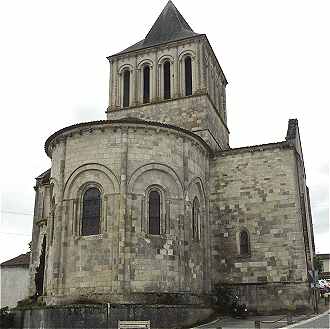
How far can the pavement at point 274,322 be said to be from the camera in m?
16.7

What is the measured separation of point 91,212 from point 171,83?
1146 centimetres

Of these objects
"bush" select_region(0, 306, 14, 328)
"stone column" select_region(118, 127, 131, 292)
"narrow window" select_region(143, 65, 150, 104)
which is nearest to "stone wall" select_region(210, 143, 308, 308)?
"stone column" select_region(118, 127, 131, 292)

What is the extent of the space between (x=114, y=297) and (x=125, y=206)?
357 cm

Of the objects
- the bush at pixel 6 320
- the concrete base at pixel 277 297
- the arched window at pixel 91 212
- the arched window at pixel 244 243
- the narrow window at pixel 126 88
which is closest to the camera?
the bush at pixel 6 320

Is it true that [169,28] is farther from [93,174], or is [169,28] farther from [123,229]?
[123,229]

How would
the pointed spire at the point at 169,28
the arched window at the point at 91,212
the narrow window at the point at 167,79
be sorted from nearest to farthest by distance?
the arched window at the point at 91,212 < the narrow window at the point at 167,79 < the pointed spire at the point at 169,28

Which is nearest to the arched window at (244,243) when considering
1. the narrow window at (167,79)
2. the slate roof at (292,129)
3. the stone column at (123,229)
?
the slate roof at (292,129)

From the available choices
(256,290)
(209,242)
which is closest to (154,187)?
(209,242)

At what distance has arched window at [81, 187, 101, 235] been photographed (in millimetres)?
19297

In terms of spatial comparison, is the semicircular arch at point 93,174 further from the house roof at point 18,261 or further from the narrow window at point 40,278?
the house roof at point 18,261

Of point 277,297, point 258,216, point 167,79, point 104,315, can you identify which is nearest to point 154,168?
point 258,216

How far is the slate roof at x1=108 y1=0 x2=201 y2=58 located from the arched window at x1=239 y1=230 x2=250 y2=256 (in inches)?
502

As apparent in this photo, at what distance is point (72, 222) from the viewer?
19469 mm

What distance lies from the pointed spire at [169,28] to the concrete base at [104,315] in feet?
57.1
